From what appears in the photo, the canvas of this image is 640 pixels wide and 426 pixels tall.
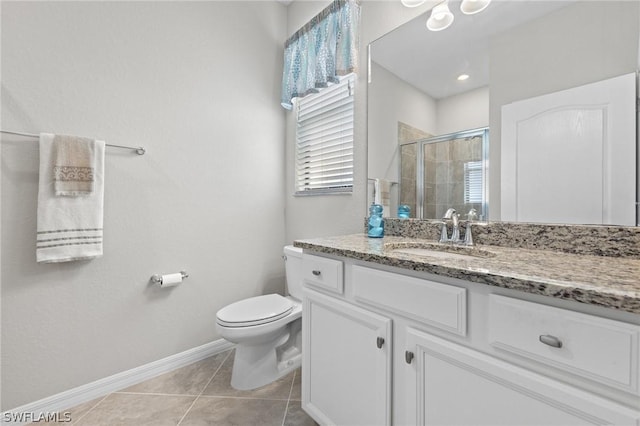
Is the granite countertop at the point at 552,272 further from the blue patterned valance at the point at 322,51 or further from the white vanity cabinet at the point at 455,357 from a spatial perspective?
the blue patterned valance at the point at 322,51

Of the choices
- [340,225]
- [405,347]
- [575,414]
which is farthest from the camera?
[340,225]

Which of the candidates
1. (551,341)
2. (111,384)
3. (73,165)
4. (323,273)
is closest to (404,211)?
(323,273)

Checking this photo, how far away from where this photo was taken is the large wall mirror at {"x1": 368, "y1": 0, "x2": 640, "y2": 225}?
939 millimetres

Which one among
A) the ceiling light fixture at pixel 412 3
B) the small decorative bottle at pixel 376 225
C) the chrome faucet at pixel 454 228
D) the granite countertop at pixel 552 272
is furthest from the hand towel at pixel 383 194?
the ceiling light fixture at pixel 412 3

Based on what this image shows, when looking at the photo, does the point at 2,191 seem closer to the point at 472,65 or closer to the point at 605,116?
the point at 472,65

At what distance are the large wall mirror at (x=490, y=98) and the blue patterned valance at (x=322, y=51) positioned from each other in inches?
6.6

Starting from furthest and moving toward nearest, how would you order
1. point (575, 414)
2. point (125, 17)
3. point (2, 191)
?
point (125, 17) < point (2, 191) < point (575, 414)

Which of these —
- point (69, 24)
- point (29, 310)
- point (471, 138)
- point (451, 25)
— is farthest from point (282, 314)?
point (69, 24)

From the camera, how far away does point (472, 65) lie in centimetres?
127

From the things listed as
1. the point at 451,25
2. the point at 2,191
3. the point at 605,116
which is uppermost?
the point at 451,25

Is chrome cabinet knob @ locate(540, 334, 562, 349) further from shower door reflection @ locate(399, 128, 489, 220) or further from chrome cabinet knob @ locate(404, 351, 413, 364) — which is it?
shower door reflection @ locate(399, 128, 489, 220)

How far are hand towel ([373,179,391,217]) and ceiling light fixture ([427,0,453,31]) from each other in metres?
0.82

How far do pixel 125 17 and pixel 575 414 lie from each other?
2.46m

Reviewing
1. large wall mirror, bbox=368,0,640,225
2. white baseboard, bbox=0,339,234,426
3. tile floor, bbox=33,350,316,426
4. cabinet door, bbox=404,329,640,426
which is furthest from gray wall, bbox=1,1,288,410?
cabinet door, bbox=404,329,640,426
